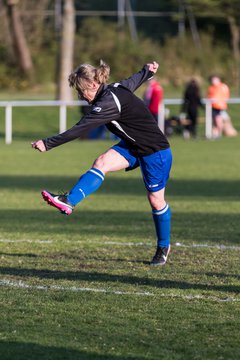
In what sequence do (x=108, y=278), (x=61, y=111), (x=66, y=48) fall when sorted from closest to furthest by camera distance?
(x=108, y=278) < (x=61, y=111) < (x=66, y=48)

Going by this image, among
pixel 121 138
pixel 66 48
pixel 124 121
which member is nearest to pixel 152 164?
pixel 121 138

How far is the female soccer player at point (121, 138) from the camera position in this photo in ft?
29.7

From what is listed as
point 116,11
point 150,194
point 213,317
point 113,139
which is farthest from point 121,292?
point 116,11

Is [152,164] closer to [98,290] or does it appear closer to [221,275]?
[221,275]

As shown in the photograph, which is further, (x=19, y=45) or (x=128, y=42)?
(x=128, y=42)

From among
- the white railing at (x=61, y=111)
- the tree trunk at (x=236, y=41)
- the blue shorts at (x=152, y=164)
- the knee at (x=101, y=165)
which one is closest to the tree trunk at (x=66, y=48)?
the white railing at (x=61, y=111)

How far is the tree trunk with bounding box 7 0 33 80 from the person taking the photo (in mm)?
48312

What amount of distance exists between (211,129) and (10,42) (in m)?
22.9

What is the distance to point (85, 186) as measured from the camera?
30.5ft

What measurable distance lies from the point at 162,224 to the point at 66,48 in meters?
30.9

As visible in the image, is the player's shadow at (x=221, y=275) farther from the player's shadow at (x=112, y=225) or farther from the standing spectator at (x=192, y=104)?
the standing spectator at (x=192, y=104)

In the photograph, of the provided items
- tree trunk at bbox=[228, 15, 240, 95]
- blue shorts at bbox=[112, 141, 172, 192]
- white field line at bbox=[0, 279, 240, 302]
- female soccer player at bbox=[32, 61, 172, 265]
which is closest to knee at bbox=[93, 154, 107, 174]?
female soccer player at bbox=[32, 61, 172, 265]

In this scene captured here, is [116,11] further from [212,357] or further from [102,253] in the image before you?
[212,357]

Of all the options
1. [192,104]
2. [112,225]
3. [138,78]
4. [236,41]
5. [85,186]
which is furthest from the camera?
[236,41]
